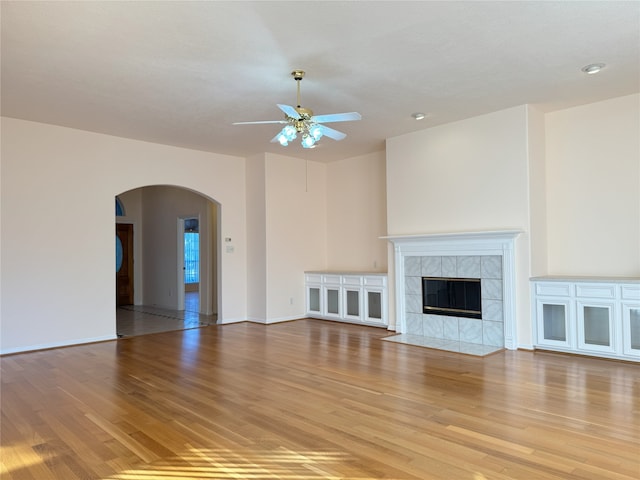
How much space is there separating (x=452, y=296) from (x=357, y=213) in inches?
107

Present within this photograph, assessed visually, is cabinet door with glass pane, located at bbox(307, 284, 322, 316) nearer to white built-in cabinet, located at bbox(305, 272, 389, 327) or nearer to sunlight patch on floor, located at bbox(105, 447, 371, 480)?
white built-in cabinet, located at bbox(305, 272, 389, 327)

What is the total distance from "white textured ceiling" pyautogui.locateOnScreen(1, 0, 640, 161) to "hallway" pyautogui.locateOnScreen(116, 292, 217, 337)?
10.8 ft

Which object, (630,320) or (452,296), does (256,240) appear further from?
(630,320)

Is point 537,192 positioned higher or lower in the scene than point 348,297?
higher

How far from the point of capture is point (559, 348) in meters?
5.07

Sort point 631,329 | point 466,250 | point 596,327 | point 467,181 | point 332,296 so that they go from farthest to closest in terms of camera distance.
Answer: point 332,296 < point 467,181 < point 466,250 < point 596,327 < point 631,329

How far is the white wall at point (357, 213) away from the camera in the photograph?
A: 25.3ft

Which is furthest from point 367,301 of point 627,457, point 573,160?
point 627,457

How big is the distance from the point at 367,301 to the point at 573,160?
11.6ft

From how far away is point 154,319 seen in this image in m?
8.35

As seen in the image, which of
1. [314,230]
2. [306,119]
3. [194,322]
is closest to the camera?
[306,119]

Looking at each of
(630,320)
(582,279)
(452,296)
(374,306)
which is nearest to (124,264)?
(374,306)

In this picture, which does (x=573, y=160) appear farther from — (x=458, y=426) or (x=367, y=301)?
(x=458, y=426)

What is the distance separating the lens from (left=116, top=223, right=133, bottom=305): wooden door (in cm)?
1060
